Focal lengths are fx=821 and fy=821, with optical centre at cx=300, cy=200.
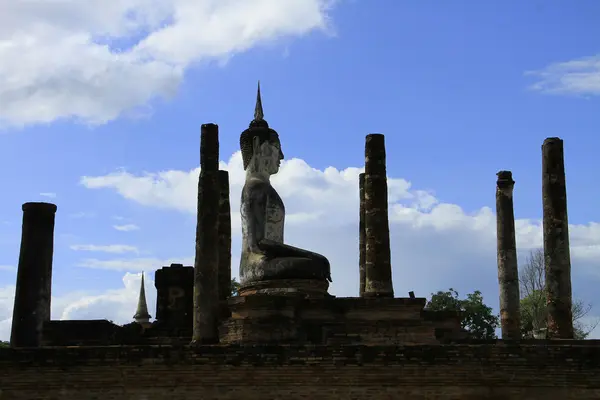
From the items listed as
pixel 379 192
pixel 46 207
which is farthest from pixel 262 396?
pixel 379 192

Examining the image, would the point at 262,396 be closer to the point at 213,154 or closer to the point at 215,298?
the point at 215,298

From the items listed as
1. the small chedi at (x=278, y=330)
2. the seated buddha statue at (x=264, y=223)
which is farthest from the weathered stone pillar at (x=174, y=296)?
the seated buddha statue at (x=264, y=223)

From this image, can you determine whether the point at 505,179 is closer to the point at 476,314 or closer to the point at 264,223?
the point at 264,223

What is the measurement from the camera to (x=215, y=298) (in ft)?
48.0

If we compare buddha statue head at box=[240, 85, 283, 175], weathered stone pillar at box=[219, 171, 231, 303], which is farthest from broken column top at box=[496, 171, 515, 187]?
weathered stone pillar at box=[219, 171, 231, 303]

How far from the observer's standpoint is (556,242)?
1591 centimetres

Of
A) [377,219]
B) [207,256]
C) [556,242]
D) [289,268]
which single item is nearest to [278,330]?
[289,268]

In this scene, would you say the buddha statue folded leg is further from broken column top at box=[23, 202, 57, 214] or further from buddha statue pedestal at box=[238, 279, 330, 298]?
broken column top at box=[23, 202, 57, 214]

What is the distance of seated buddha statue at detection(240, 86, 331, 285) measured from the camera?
51.6ft

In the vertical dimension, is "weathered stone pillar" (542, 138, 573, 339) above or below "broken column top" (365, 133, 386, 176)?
below

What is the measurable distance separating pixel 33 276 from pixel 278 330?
4.19 m

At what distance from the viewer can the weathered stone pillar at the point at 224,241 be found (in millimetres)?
18172

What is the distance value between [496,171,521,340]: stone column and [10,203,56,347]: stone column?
33.2ft

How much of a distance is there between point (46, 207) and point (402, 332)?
21.3 ft
